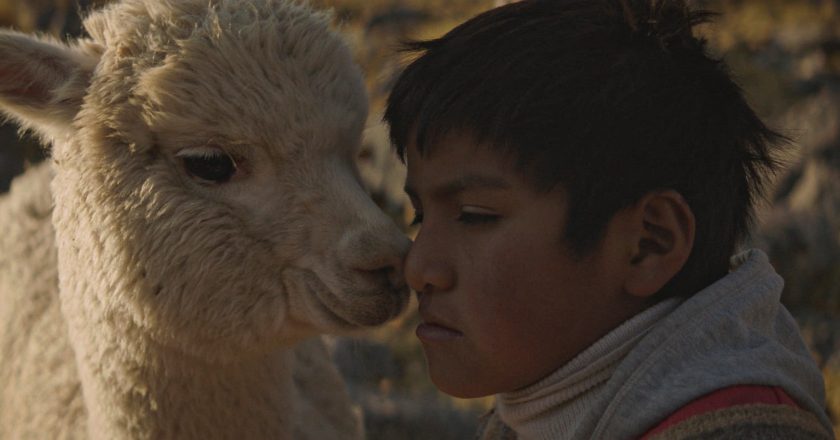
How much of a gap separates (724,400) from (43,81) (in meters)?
2.01

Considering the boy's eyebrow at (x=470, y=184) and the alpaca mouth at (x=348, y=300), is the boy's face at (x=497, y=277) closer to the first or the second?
the boy's eyebrow at (x=470, y=184)

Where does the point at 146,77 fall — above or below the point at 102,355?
above

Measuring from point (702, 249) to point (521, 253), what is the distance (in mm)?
371

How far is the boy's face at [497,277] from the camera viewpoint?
1864 mm

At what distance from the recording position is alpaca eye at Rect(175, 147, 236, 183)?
8.08ft

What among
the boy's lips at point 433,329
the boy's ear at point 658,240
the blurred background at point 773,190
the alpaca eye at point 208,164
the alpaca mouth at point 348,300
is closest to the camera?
the boy's ear at point 658,240

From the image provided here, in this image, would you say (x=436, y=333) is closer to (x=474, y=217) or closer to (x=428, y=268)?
(x=428, y=268)

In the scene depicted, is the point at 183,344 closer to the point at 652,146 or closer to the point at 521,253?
the point at 521,253

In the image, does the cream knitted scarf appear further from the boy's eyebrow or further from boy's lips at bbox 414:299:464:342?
the boy's eyebrow

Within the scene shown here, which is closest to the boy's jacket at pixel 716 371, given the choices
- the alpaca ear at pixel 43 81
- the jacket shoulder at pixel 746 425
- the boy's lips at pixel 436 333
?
→ the jacket shoulder at pixel 746 425

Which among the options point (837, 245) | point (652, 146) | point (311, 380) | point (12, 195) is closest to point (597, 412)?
point (652, 146)

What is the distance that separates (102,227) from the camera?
8.21 feet

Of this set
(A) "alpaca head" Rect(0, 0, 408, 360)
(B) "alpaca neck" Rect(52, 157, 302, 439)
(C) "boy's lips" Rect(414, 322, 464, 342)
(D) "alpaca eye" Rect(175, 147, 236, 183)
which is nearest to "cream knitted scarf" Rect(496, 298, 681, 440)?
(C) "boy's lips" Rect(414, 322, 464, 342)

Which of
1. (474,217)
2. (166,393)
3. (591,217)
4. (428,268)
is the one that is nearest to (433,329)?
(428,268)
